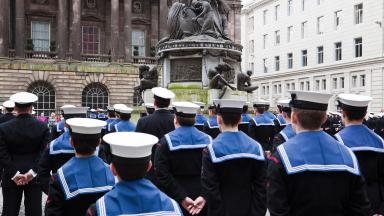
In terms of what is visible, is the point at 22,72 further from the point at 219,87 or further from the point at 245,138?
the point at 245,138

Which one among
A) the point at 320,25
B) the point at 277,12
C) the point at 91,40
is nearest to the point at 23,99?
the point at 91,40

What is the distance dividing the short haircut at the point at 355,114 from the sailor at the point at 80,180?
2947 mm

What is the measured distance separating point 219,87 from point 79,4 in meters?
42.0

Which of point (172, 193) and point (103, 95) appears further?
point (103, 95)

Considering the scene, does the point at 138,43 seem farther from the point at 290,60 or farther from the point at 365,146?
the point at 365,146

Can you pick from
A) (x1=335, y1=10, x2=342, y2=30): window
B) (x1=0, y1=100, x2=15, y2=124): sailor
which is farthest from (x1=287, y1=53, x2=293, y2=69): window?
(x1=0, y1=100, x2=15, y2=124): sailor

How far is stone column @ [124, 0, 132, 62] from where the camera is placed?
55.9 meters

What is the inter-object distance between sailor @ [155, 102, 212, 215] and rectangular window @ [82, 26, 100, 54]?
181 ft

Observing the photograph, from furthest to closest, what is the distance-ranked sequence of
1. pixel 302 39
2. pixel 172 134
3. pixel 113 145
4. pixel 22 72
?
pixel 302 39 → pixel 22 72 → pixel 172 134 → pixel 113 145

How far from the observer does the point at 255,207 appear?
5508 mm

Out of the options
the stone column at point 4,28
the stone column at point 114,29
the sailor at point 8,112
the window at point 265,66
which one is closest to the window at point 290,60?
the window at point 265,66

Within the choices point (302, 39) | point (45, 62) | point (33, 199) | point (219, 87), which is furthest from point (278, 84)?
point (33, 199)

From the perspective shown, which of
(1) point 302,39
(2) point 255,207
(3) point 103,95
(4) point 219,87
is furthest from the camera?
(1) point 302,39

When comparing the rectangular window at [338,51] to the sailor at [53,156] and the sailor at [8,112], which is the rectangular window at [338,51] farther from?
the sailor at [53,156]
